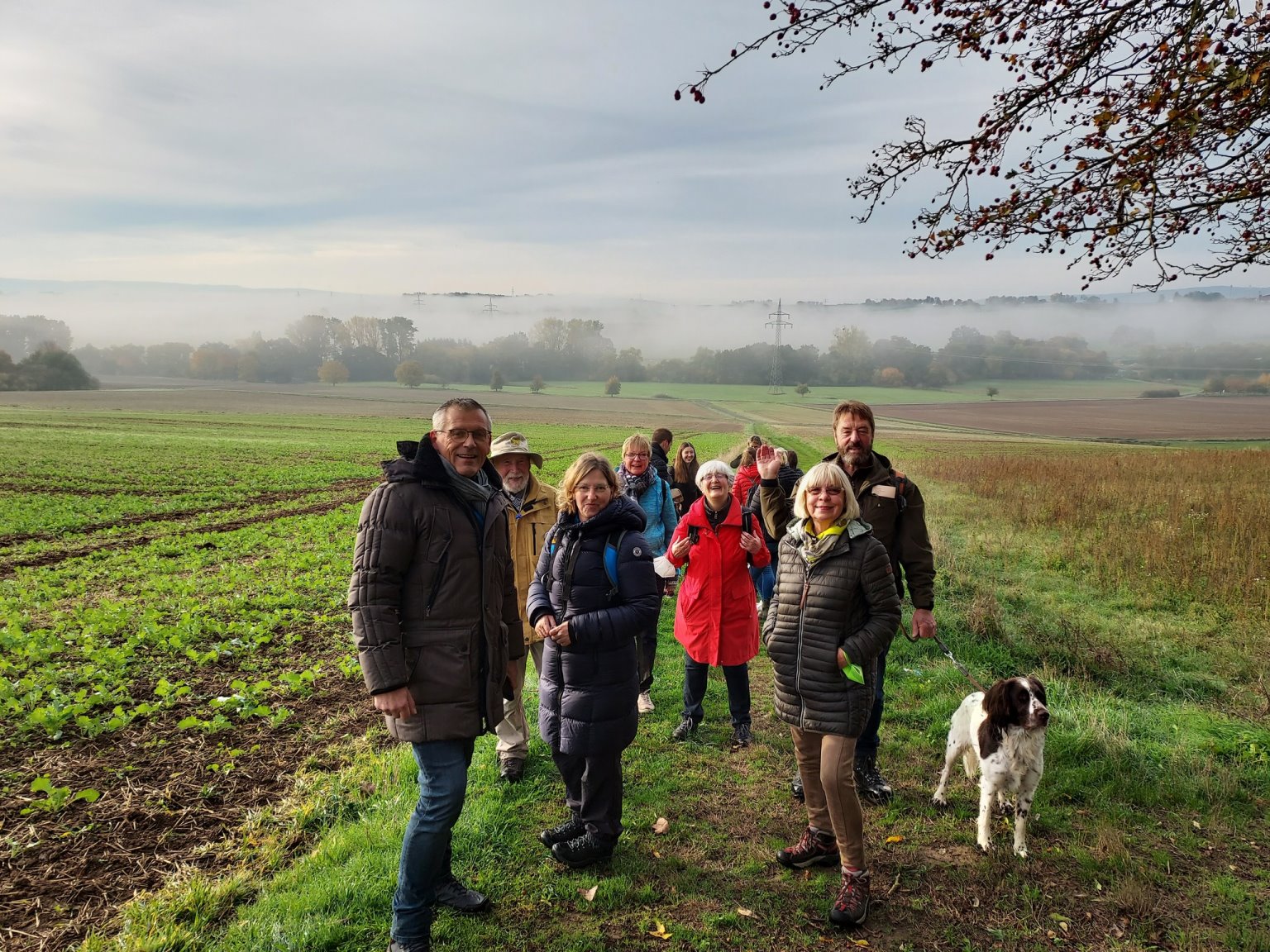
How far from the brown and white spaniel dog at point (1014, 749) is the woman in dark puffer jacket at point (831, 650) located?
97 centimetres

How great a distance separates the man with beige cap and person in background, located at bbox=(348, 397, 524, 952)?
159 cm

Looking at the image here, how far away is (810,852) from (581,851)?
1.32m

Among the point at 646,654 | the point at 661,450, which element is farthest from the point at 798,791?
the point at 661,450

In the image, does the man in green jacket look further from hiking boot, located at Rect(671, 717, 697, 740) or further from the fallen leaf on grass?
the fallen leaf on grass

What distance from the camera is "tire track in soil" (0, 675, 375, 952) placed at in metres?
3.75

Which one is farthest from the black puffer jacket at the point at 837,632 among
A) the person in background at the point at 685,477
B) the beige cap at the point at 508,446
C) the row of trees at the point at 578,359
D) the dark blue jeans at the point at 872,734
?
the row of trees at the point at 578,359

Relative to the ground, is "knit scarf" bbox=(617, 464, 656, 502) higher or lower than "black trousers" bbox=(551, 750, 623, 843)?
higher

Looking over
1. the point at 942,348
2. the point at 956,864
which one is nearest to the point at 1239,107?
the point at 956,864

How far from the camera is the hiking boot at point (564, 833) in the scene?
12.8 ft

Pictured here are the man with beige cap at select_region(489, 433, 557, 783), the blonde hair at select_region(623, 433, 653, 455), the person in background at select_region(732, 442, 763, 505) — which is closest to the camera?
the man with beige cap at select_region(489, 433, 557, 783)

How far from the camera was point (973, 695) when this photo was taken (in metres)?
4.54

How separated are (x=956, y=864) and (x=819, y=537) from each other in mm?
2123

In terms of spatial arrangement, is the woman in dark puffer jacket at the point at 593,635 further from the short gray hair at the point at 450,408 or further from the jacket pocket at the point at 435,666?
the short gray hair at the point at 450,408


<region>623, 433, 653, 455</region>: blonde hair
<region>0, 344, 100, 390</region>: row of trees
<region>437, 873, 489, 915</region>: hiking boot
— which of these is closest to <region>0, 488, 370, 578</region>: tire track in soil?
<region>623, 433, 653, 455</region>: blonde hair
